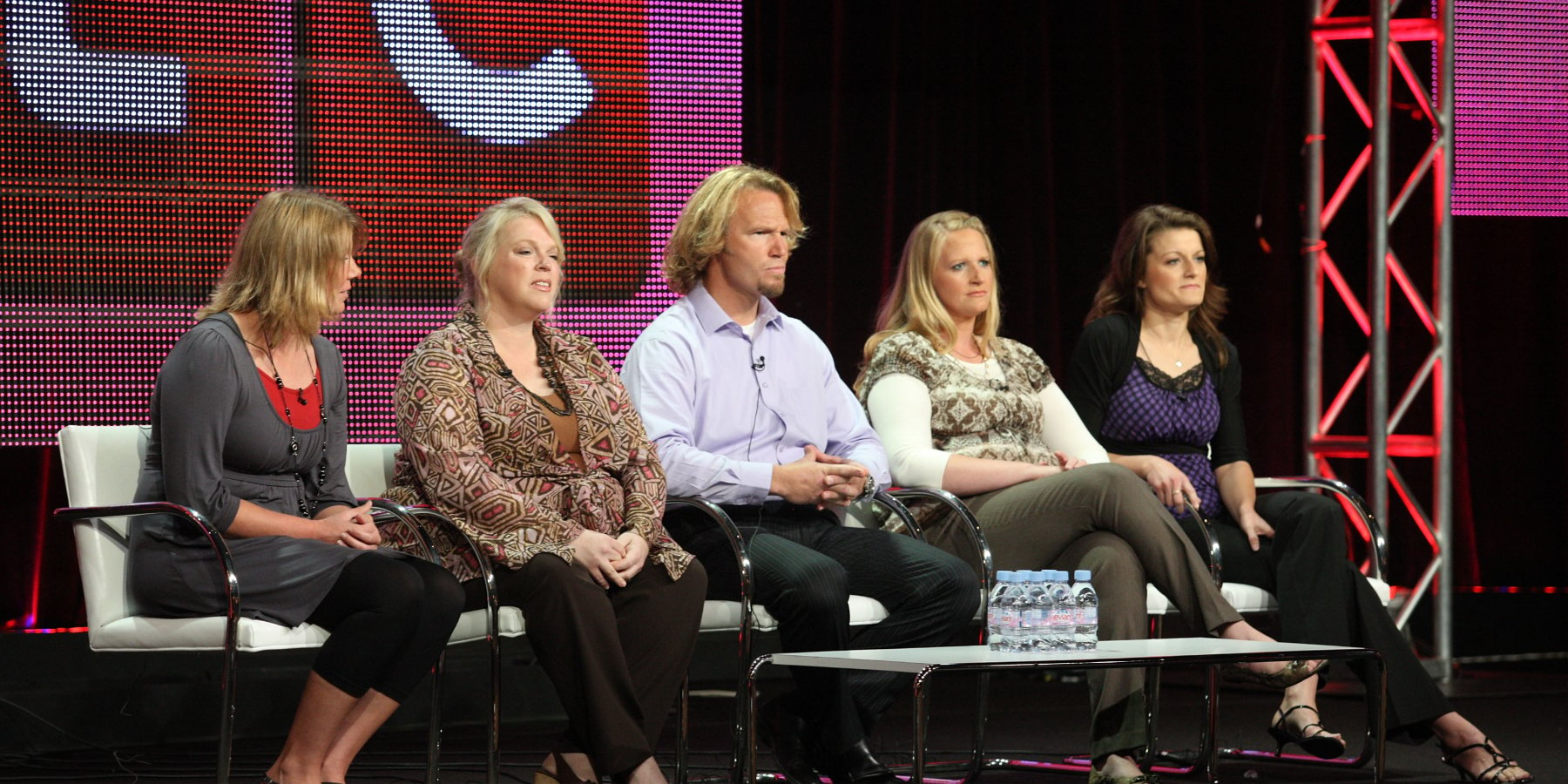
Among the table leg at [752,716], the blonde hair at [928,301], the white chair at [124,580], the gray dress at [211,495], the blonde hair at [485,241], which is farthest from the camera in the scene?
the blonde hair at [928,301]

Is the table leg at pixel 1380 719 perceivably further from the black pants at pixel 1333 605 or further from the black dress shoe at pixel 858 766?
the black dress shoe at pixel 858 766

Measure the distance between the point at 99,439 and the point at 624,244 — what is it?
1.87m

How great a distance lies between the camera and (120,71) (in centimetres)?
436

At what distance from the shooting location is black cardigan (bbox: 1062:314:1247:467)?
4148 millimetres

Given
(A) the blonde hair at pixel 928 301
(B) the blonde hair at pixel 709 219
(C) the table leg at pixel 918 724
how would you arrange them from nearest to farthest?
(C) the table leg at pixel 918 724 → (B) the blonde hair at pixel 709 219 → (A) the blonde hair at pixel 928 301

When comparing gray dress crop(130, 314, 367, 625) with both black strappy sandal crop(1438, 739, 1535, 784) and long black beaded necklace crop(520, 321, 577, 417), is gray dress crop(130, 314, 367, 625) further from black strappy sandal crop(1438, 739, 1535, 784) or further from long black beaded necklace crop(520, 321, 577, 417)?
black strappy sandal crop(1438, 739, 1535, 784)

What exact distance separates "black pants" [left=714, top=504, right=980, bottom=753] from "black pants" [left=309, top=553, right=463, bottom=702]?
2.20 ft

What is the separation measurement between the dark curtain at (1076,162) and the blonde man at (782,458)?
4.31 ft

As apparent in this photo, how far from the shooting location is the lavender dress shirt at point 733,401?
352 centimetres

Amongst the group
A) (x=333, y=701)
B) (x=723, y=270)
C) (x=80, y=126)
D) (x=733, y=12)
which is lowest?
(x=333, y=701)

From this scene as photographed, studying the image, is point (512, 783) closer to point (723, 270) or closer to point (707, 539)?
point (707, 539)

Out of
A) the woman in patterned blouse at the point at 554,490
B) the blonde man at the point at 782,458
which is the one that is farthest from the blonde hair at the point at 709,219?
the woman in patterned blouse at the point at 554,490

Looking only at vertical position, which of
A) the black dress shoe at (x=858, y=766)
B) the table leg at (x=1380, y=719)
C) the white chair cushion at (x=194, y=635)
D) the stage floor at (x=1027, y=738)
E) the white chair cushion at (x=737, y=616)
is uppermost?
the white chair cushion at (x=194, y=635)

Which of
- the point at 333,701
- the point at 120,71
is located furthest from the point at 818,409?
the point at 120,71
